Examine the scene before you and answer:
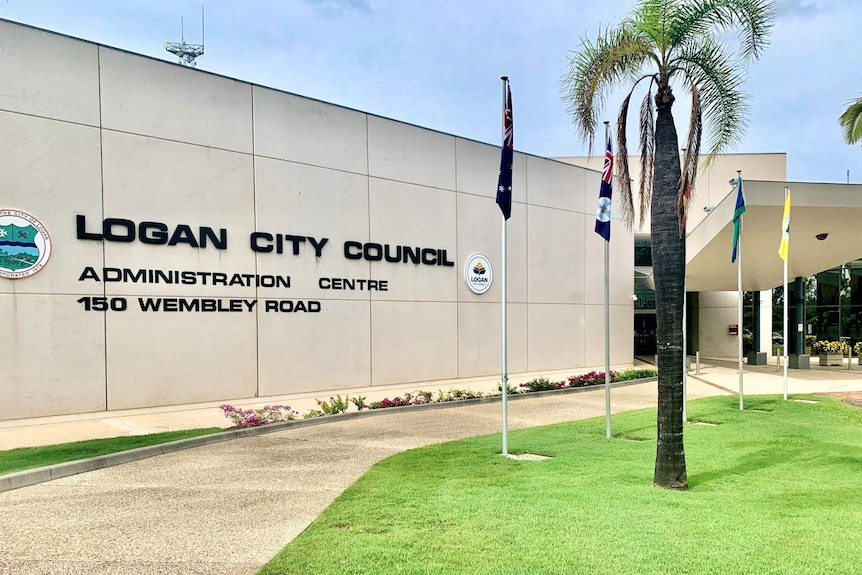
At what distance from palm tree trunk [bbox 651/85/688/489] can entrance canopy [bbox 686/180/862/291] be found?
12.4 m

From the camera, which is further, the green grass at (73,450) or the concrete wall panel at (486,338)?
the concrete wall panel at (486,338)

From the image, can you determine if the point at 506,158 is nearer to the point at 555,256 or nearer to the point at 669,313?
the point at 669,313

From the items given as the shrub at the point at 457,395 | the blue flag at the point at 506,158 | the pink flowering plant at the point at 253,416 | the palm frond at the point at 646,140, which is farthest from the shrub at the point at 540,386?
the palm frond at the point at 646,140

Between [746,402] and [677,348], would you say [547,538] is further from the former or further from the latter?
[746,402]

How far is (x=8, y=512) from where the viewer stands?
6.90 metres

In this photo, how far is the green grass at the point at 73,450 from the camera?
885 centimetres

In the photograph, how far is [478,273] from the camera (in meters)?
23.6

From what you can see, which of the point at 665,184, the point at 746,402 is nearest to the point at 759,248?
the point at 746,402

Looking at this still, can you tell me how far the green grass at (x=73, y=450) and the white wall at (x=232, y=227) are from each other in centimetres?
444

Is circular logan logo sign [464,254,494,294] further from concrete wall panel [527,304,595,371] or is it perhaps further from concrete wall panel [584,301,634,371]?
concrete wall panel [584,301,634,371]

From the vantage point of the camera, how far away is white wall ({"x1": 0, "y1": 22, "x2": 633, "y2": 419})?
1400cm

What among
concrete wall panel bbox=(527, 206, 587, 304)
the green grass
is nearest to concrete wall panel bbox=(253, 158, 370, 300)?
the green grass

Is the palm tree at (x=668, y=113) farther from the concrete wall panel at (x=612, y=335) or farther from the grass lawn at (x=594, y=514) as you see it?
the concrete wall panel at (x=612, y=335)

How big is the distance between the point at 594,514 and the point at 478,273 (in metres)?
17.5
